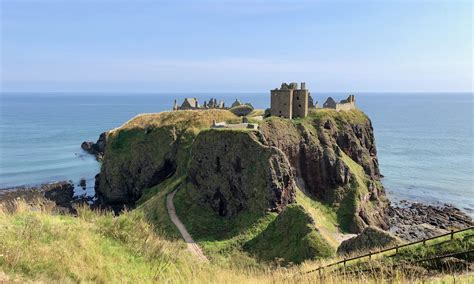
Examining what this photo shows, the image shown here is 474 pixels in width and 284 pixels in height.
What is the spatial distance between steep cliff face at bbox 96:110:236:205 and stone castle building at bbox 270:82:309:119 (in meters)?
10.1

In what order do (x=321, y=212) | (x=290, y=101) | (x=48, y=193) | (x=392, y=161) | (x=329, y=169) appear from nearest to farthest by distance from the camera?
(x=321, y=212) < (x=329, y=169) < (x=290, y=101) < (x=48, y=193) < (x=392, y=161)

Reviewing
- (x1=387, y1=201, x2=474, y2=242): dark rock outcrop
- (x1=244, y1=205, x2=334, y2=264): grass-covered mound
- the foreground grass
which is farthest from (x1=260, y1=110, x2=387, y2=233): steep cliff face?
the foreground grass

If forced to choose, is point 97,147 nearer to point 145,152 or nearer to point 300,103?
point 145,152

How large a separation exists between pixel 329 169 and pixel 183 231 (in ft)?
89.2

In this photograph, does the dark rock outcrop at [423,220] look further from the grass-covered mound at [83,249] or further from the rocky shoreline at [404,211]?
the grass-covered mound at [83,249]

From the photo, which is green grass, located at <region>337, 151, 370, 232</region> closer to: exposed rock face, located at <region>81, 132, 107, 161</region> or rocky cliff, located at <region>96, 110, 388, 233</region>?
rocky cliff, located at <region>96, 110, 388, 233</region>

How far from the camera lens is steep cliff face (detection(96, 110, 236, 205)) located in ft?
225

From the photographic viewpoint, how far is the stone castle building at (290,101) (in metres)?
65.0

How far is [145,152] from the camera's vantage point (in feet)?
235

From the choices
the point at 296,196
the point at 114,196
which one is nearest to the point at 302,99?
the point at 296,196

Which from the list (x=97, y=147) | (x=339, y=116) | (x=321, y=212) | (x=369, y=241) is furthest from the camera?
(x=97, y=147)

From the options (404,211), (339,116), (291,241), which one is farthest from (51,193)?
(404,211)

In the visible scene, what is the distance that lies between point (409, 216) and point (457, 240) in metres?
56.4

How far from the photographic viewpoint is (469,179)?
92750 mm
